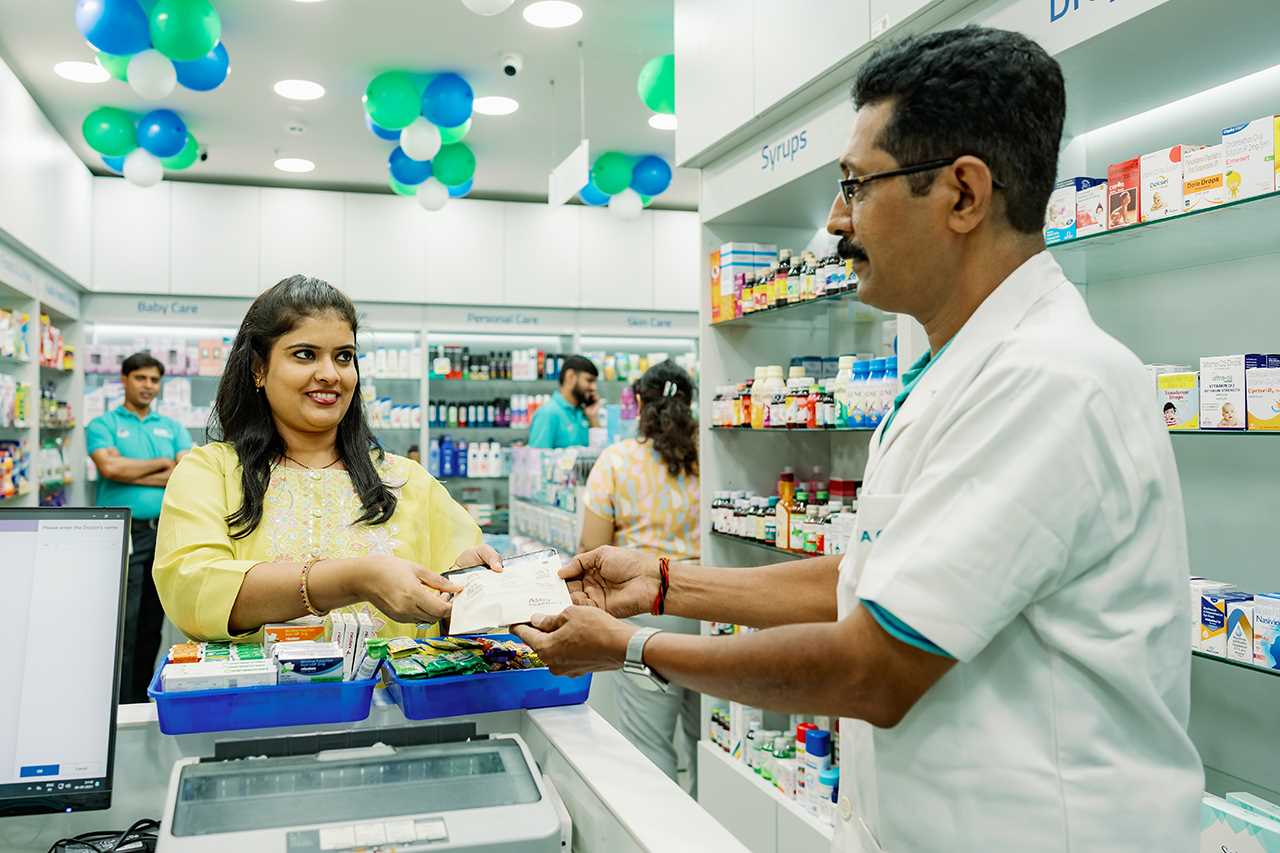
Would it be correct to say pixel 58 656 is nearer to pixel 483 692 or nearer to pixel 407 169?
pixel 483 692

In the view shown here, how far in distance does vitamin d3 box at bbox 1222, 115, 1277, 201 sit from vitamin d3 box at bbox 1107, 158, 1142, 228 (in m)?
0.20

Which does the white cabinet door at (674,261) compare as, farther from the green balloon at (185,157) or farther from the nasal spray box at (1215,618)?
the nasal spray box at (1215,618)

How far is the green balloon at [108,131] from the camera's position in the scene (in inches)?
237

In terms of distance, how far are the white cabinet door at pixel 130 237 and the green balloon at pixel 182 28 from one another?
3593 millimetres

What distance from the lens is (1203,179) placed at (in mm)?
2088

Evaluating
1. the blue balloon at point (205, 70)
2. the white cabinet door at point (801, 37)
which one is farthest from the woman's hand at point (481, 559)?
the blue balloon at point (205, 70)

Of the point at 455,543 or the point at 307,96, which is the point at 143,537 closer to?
the point at 307,96

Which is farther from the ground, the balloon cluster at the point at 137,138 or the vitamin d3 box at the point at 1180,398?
the balloon cluster at the point at 137,138

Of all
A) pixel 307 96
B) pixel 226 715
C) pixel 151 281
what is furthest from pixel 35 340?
pixel 226 715

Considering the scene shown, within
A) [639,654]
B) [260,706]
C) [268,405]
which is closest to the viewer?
[639,654]

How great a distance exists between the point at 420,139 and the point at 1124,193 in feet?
14.2

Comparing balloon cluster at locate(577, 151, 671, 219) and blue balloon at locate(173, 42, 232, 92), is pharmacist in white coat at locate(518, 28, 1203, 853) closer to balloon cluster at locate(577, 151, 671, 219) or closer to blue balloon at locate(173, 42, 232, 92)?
blue balloon at locate(173, 42, 232, 92)

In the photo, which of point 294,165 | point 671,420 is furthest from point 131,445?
point 671,420

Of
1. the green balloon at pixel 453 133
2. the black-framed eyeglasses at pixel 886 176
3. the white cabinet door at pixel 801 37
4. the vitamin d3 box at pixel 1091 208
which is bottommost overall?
the black-framed eyeglasses at pixel 886 176
